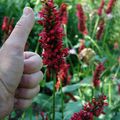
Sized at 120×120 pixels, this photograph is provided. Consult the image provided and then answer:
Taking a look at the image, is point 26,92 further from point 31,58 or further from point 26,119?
point 26,119

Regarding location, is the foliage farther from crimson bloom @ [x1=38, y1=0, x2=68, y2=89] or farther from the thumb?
the thumb

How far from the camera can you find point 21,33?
1533mm

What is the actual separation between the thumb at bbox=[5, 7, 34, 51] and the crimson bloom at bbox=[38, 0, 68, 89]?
239 mm

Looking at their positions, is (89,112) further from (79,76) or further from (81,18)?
(79,76)

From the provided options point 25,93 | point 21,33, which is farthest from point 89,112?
point 21,33

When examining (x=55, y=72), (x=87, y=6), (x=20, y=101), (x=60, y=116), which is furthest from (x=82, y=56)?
(x=87, y=6)

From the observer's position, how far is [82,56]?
3.55 metres

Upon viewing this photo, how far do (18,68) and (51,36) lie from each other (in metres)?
0.33

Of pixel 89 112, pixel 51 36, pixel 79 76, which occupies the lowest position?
pixel 79 76

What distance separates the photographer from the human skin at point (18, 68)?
5.02 feet

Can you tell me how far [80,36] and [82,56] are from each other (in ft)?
6.75

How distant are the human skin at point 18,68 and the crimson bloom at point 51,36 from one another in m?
0.18

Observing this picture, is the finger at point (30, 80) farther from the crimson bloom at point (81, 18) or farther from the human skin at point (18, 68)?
the crimson bloom at point (81, 18)

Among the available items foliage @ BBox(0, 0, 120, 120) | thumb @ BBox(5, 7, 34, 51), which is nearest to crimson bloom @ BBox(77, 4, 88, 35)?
foliage @ BBox(0, 0, 120, 120)
